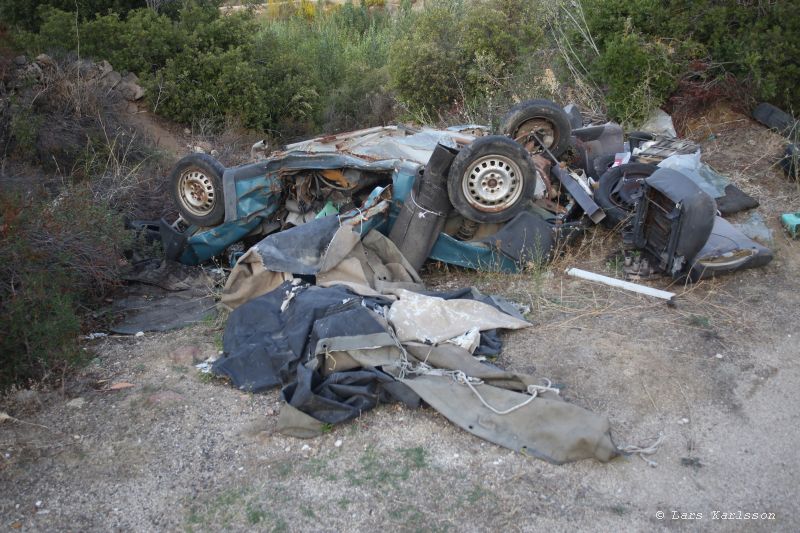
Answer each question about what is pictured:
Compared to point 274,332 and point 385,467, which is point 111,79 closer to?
point 274,332

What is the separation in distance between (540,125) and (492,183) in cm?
144

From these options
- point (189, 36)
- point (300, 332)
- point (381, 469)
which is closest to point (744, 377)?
point (381, 469)

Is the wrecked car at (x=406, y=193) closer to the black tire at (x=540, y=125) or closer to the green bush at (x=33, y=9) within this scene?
the black tire at (x=540, y=125)

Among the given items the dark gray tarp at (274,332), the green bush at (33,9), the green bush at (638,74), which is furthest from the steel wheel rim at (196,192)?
the green bush at (33,9)

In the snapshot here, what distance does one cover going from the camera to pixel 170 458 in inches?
153

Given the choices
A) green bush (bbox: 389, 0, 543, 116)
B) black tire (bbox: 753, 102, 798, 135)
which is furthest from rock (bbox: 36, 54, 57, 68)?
black tire (bbox: 753, 102, 798, 135)

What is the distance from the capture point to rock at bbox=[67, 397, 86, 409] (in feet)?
14.4

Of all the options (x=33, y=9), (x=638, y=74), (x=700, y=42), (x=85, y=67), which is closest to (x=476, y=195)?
(x=638, y=74)

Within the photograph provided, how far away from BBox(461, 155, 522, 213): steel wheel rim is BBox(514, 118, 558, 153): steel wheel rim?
3.82 ft

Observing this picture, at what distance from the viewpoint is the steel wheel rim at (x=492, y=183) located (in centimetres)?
594

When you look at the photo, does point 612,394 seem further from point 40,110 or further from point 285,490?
point 40,110

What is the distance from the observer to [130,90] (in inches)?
492

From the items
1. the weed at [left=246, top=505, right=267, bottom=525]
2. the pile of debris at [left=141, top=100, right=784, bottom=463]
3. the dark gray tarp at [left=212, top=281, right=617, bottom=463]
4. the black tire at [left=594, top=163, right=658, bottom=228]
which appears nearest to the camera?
the weed at [left=246, top=505, right=267, bottom=525]

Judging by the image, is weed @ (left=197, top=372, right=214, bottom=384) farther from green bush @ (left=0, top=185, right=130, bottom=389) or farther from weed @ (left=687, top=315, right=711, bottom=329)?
weed @ (left=687, top=315, right=711, bottom=329)
